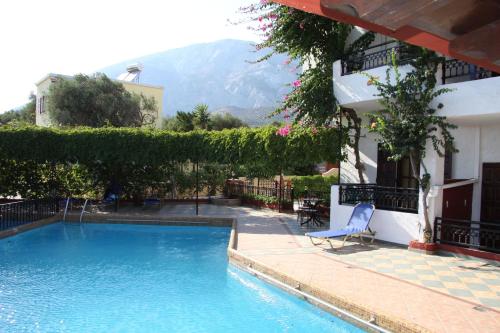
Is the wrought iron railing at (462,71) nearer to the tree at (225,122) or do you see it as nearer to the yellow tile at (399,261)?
the yellow tile at (399,261)

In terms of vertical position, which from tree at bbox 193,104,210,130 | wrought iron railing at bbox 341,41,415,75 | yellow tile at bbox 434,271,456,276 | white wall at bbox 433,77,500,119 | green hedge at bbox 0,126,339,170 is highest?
tree at bbox 193,104,210,130

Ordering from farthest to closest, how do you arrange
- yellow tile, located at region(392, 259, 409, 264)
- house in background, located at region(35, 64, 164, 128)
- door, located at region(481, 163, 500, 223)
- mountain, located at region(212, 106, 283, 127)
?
1. house in background, located at region(35, 64, 164, 128)
2. mountain, located at region(212, 106, 283, 127)
3. door, located at region(481, 163, 500, 223)
4. yellow tile, located at region(392, 259, 409, 264)

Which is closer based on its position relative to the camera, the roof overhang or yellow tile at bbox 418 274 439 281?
the roof overhang

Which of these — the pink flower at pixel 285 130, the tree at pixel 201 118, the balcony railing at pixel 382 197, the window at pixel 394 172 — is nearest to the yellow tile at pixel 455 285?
the balcony railing at pixel 382 197

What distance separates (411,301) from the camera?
6.94 metres

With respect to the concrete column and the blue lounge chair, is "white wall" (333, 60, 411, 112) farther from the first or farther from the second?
the blue lounge chair

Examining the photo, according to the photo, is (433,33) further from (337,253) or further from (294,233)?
(294,233)

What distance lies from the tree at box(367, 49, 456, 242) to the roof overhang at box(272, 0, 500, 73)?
8.41 meters

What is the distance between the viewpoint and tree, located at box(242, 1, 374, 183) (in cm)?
1341

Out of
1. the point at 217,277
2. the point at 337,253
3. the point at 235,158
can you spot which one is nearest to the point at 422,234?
the point at 337,253

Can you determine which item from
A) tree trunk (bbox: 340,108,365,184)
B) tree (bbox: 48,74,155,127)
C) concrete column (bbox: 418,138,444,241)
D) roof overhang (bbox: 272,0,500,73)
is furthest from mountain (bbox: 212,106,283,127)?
roof overhang (bbox: 272,0,500,73)

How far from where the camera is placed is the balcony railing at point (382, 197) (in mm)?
11438

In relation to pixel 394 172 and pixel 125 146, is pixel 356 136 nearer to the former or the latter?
pixel 394 172

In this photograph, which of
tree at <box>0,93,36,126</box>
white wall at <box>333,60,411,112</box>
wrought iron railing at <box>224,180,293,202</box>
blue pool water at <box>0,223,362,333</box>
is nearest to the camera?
blue pool water at <box>0,223,362,333</box>
